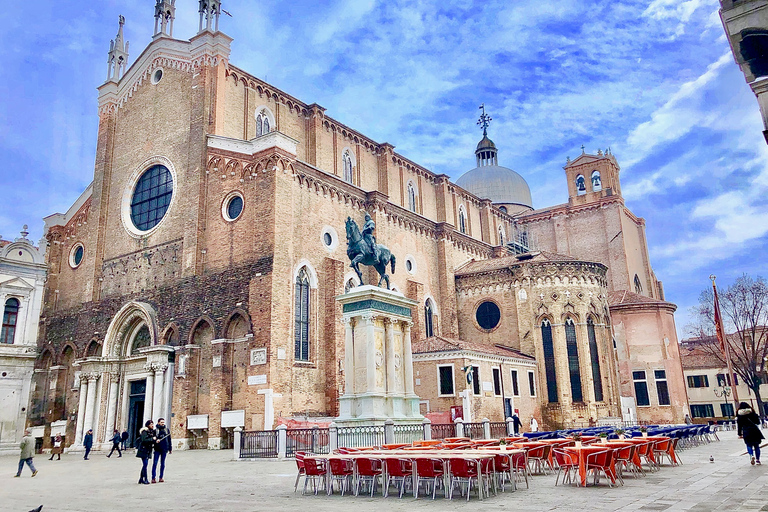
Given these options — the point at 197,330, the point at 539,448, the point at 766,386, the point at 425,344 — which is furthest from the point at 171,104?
the point at 766,386

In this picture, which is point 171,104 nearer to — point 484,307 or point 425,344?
point 425,344

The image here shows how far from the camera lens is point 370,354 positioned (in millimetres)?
17250

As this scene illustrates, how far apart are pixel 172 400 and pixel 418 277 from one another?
14281mm

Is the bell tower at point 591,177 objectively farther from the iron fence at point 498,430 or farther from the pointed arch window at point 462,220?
the iron fence at point 498,430

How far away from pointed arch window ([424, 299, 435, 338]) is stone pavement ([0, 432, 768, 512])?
19.3 metres

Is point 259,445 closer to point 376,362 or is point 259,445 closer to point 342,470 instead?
point 376,362

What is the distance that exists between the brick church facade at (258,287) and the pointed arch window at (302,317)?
0.08 meters

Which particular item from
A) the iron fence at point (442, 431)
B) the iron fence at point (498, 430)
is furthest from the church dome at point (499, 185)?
the iron fence at point (442, 431)

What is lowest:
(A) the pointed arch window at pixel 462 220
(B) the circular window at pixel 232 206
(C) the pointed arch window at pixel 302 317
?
(C) the pointed arch window at pixel 302 317

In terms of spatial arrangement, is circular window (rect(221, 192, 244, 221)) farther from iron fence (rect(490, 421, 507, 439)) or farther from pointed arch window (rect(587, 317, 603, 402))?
pointed arch window (rect(587, 317, 603, 402))

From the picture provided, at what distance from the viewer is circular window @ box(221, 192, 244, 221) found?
2558 centimetres

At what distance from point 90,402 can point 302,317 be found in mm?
10193

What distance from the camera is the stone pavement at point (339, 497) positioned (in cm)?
834

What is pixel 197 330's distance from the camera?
82.5 ft
